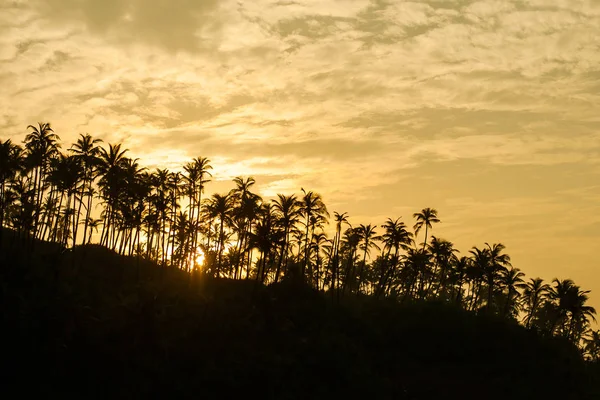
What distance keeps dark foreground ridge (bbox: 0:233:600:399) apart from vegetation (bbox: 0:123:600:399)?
0.20 m

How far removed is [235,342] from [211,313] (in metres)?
5.94

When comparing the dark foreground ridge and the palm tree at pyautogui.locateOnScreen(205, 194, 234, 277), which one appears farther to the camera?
the palm tree at pyautogui.locateOnScreen(205, 194, 234, 277)

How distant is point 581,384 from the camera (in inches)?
3639

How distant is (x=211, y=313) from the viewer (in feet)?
284

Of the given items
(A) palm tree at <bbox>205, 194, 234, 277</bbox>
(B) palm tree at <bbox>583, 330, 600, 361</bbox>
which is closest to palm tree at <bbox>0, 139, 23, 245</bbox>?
(A) palm tree at <bbox>205, 194, 234, 277</bbox>

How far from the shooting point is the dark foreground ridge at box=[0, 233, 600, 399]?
234 ft

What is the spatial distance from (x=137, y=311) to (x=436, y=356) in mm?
44261

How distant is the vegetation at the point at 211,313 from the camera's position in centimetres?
7456

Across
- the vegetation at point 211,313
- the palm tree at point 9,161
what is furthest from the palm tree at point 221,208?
the palm tree at point 9,161

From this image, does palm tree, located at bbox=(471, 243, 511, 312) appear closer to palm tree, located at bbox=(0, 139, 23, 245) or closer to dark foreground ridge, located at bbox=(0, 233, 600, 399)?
dark foreground ridge, located at bbox=(0, 233, 600, 399)

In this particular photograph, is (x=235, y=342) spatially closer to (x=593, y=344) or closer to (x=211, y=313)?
(x=211, y=313)

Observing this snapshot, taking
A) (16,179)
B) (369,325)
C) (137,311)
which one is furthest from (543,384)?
(16,179)

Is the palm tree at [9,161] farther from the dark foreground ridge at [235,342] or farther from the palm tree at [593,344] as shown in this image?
the palm tree at [593,344]

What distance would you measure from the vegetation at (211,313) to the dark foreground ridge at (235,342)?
20 cm
